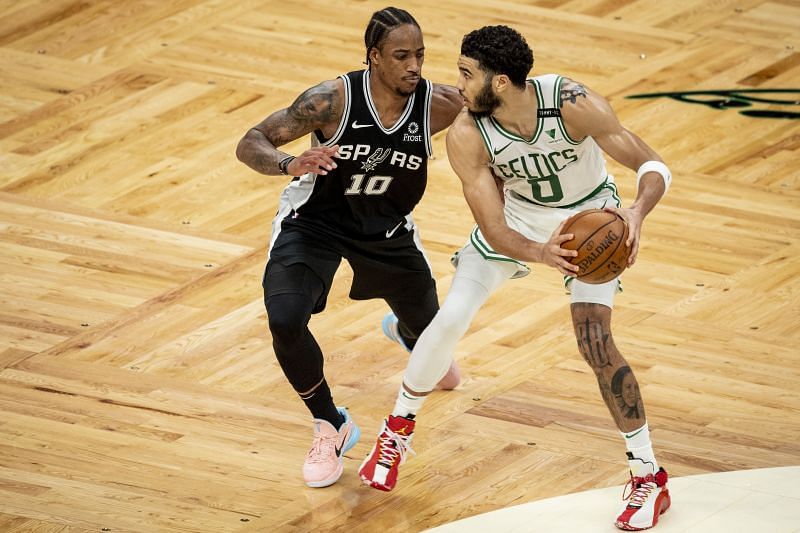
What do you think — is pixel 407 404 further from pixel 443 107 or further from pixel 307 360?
pixel 443 107

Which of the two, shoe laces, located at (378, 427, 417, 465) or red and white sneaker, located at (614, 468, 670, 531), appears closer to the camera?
red and white sneaker, located at (614, 468, 670, 531)

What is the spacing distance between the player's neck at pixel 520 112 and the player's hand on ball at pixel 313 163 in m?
0.55

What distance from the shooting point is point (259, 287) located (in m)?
7.10

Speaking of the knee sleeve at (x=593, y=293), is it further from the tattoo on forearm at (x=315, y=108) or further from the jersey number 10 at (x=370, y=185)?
the tattoo on forearm at (x=315, y=108)

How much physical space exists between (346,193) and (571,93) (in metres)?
0.95

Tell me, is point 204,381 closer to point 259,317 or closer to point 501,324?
point 259,317

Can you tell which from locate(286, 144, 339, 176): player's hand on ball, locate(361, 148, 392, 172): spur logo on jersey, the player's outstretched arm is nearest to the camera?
the player's outstretched arm

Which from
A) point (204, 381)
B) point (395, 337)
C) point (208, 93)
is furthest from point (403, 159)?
point (208, 93)

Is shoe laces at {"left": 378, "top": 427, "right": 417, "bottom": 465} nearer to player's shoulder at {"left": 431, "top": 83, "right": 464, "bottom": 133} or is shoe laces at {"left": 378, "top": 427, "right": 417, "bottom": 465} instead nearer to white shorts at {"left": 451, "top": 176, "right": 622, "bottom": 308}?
white shorts at {"left": 451, "top": 176, "right": 622, "bottom": 308}

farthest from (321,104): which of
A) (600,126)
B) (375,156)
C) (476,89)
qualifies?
(600,126)

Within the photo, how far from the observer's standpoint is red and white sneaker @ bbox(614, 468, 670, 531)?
197 inches

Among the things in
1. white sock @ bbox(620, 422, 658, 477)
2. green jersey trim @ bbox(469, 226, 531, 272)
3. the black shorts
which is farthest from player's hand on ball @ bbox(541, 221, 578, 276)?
the black shorts

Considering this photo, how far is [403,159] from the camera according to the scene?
18.3 feet

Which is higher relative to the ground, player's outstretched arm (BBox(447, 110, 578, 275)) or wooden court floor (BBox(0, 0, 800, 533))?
→ player's outstretched arm (BBox(447, 110, 578, 275))
